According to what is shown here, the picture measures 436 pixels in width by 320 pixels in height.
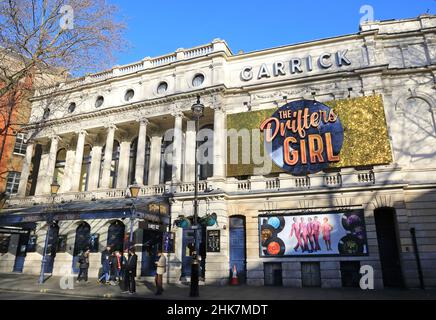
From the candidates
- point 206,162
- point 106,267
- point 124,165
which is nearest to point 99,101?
point 124,165

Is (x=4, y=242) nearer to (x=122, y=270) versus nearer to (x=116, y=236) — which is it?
(x=116, y=236)

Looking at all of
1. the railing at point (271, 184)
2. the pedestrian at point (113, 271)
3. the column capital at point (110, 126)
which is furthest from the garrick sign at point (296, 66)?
the pedestrian at point (113, 271)

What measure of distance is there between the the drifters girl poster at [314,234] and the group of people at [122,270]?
7071mm

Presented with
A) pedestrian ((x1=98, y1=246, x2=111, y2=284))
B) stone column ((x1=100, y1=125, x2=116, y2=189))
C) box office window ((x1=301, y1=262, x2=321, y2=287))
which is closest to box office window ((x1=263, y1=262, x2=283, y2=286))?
box office window ((x1=301, y1=262, x2=321, y2=287))

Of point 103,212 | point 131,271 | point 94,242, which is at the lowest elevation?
point 131,271

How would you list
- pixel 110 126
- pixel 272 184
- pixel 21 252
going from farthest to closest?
pixel 110 126, pixel 21 252, pixel 272 184

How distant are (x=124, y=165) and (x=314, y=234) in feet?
53.5

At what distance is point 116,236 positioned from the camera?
2327cm

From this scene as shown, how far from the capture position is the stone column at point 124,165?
2591 cm

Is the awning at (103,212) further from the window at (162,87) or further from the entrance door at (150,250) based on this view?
the window at (162,87)

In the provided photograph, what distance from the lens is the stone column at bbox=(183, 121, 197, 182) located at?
23.5 m

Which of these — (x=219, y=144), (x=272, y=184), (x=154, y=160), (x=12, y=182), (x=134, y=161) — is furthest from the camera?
(x=12, y=182)

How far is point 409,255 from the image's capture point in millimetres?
17625

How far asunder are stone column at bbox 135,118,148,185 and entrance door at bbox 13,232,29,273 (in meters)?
10.8
